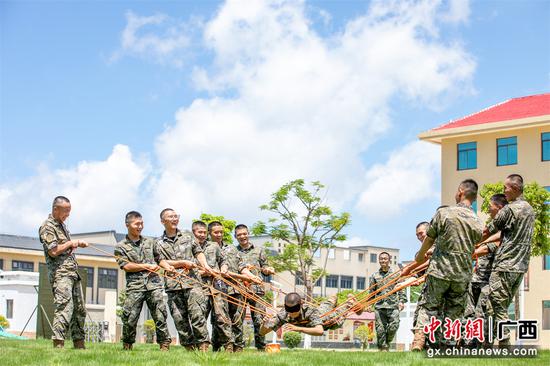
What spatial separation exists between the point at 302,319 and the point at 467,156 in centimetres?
3765

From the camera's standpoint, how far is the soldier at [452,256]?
9.97 metres

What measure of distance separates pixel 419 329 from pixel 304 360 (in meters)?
1.64

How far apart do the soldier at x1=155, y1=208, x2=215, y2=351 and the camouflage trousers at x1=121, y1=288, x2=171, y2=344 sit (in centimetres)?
20

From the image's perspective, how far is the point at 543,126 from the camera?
43.7 meters

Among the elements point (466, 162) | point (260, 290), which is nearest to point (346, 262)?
point (466, 162)

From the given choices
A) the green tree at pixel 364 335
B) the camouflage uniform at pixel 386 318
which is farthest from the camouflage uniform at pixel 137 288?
the green tree at pixel 364 335

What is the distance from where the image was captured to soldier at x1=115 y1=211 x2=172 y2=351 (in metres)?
12.2

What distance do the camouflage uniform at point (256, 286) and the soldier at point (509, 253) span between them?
3.89 m

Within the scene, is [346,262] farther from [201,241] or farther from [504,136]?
[201,241]

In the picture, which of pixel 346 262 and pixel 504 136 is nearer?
pixel 504 136

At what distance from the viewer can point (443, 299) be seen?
1016 centimetres

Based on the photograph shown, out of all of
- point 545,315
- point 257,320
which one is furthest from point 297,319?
point 545,315

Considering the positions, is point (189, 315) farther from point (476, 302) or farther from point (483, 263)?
point (483, 263)

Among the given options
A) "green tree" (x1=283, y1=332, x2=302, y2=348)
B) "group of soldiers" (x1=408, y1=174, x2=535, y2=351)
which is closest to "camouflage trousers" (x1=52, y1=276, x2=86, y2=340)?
"group of soldiers" (x1=408, y1=174, x2=535, y2=351)
